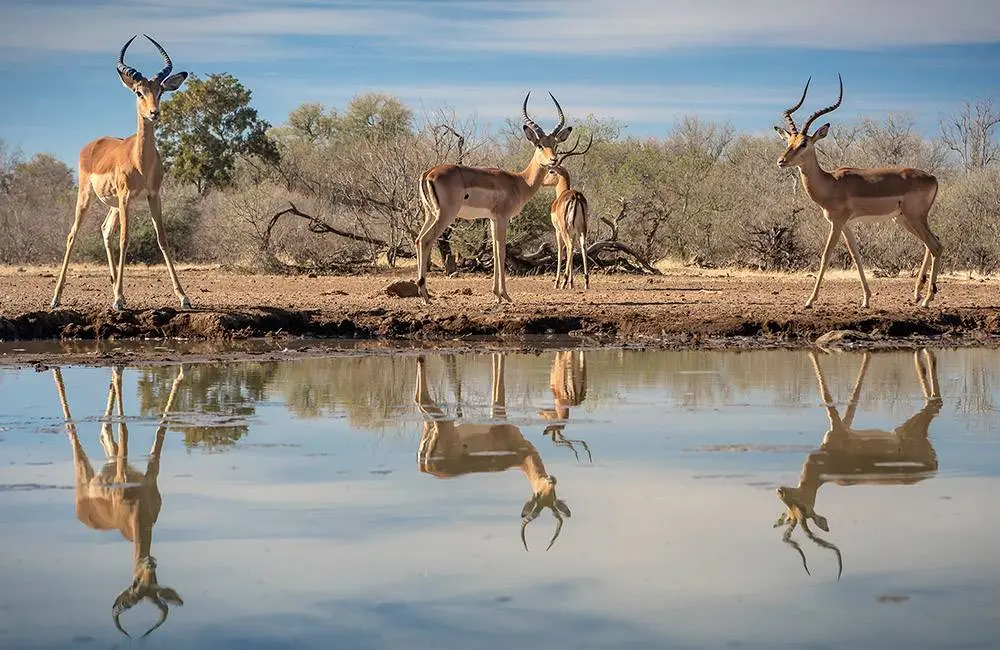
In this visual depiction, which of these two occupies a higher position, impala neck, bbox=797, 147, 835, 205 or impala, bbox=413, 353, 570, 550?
impala neck, bbox=797, 147, 835, 205

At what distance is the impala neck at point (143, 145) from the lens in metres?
14.3

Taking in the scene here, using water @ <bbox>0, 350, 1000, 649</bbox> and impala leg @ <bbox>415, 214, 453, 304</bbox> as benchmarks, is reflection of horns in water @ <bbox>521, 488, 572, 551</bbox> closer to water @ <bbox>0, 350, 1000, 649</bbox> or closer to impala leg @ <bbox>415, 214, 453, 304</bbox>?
water @ <bbox>0, 350, 1000, 649</bbox>

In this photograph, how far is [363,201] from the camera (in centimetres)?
2959

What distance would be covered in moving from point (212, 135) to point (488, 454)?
31.5 metres

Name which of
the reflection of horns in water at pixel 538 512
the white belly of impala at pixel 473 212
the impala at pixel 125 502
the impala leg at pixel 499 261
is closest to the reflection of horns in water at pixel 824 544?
the reflection of horns in water at pixel 538 512

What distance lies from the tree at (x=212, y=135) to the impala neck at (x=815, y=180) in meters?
23.7

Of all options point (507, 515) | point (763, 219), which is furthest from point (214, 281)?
point (507, 515)

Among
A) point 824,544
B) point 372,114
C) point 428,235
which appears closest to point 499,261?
point 428,235

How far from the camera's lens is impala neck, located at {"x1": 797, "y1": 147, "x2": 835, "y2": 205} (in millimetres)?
16469

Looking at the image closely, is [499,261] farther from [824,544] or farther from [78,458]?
[824,544]

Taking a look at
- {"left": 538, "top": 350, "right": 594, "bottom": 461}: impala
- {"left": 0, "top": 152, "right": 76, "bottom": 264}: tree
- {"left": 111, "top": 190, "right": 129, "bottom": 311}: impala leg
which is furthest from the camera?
{"left": 0, "top": 152, "right": 76, "bottom": 264}: tree

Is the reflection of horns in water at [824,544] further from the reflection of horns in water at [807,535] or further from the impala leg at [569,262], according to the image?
the impala leg at [569,262]

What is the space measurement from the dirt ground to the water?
3181 millimetres

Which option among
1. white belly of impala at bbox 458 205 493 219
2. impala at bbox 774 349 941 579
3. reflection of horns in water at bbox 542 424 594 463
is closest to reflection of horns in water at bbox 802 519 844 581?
impala at bbox 774 349 941 579
